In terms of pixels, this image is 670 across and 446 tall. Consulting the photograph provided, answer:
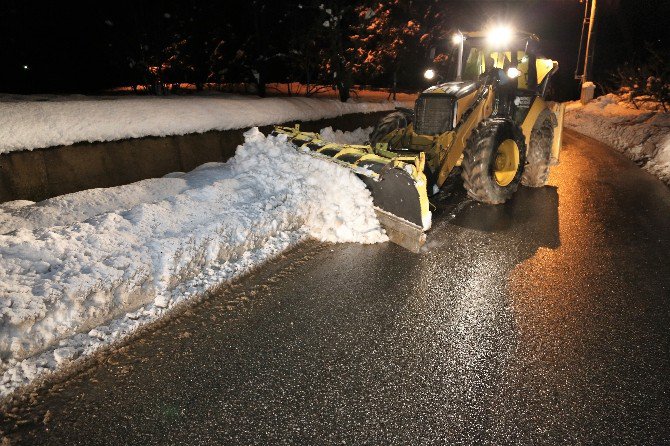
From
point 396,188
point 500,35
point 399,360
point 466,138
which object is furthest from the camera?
point 500,35

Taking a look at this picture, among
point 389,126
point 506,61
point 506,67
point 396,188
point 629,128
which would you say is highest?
point 506,61

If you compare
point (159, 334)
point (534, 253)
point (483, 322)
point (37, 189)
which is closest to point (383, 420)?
point (483, 322)

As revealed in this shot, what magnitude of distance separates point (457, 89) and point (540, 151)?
2311 mm

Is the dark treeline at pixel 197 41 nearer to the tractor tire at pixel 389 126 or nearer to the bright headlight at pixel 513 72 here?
the tractor tire at pixel 389 126

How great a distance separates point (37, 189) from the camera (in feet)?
19.1

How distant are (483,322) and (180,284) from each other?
115 inches

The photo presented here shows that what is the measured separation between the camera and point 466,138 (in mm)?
6582

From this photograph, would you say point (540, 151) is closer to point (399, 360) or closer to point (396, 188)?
point (396, 188)

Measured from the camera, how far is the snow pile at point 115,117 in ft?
18.7

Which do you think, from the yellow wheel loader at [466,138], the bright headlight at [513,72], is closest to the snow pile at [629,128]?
the yellow wheel loader at [466,138]

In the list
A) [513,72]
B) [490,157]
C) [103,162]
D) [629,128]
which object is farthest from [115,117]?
[629,128]

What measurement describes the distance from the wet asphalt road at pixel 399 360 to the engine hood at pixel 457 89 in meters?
2.63

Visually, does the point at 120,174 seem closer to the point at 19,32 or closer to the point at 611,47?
the point at 19,32

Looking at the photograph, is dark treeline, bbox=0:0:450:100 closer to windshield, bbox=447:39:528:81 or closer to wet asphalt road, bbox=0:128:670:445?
windshield, bbox=447:39:528:81
